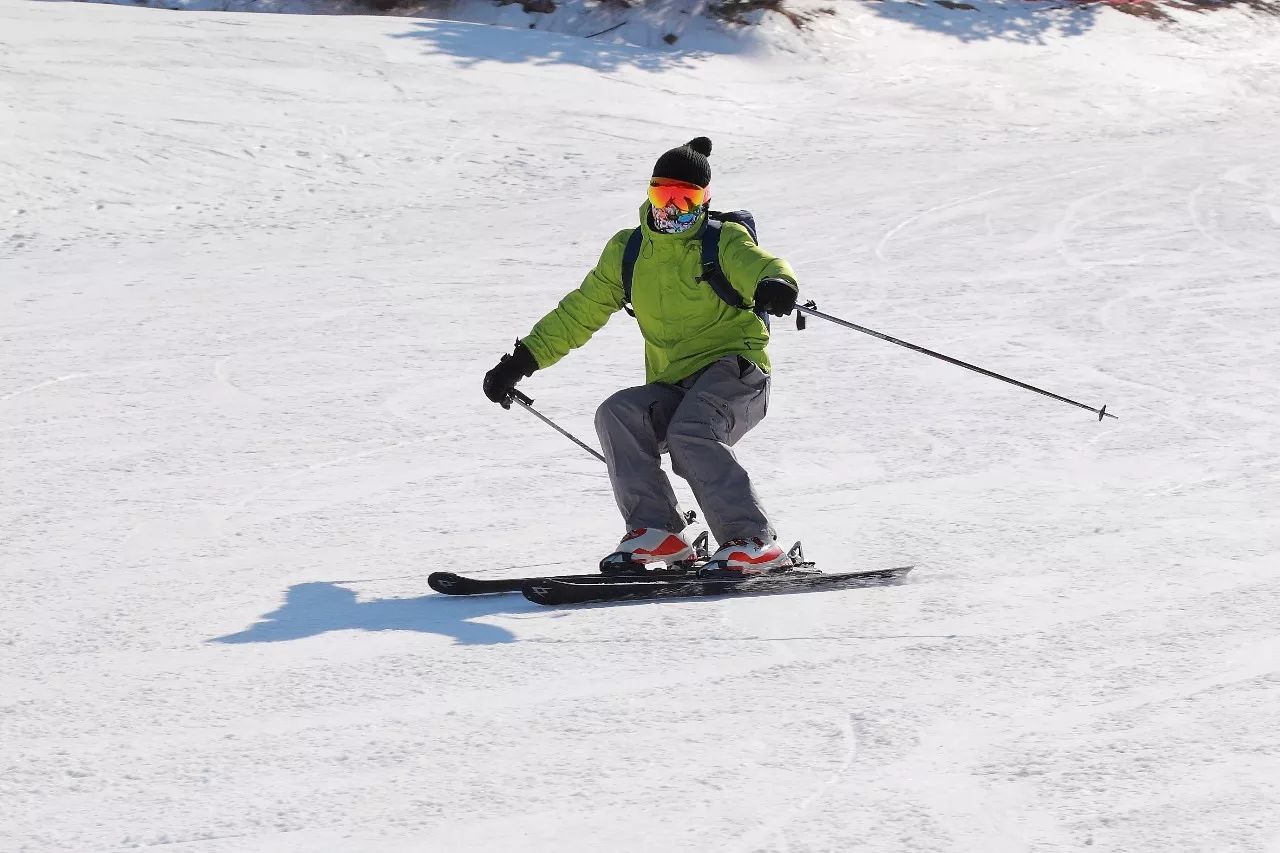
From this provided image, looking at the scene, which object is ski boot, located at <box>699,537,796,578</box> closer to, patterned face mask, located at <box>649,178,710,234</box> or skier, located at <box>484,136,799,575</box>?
skier, located at <box>484,136,799,575</box>

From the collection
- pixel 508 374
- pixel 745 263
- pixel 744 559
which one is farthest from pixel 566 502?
pixel 745 263

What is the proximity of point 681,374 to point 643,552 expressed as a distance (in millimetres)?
587

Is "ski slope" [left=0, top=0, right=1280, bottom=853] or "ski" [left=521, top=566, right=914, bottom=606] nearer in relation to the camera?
"ski slope" [left=0, top=0, right=1280, bottom=853]

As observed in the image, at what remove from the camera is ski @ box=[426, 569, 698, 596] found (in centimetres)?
480

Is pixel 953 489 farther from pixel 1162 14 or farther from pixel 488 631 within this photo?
pixel 1162 14

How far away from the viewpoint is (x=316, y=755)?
11.7 ft

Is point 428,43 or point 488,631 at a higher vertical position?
point 428,43

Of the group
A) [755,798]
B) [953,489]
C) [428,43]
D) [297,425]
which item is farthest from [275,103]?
[755,798]

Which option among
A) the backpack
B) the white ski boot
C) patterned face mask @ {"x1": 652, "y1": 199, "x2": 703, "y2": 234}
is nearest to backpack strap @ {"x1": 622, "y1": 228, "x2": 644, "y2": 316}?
the backpack

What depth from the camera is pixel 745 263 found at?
485cm

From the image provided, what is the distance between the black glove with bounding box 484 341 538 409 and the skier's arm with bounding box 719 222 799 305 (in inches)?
29.2

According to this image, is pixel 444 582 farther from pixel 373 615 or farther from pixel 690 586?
pixel 690 586

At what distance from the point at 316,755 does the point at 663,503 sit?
1766 mm

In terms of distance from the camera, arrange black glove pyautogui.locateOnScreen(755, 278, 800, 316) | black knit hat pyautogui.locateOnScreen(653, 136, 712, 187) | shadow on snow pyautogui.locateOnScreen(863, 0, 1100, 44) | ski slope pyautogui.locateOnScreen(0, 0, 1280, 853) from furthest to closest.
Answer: shadow on snow pyautogui.locateOnScreen(863, 0, 1100, 44) → black knit hat pyautogui.locateOnScreen(653, 136, 712, 187) → black glove pyautogui.locateOnScreen(755, 278, 800, 316) → ski slope pyautogui.locateOnScreen(0, 0, 1280, 853)
